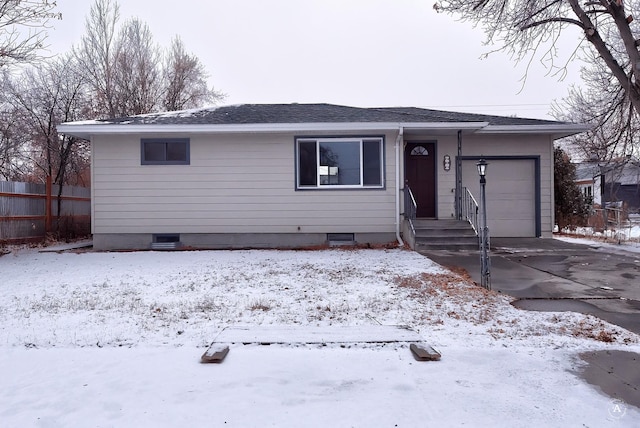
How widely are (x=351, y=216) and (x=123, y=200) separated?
18.7 ft

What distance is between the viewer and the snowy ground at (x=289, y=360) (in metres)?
3.03

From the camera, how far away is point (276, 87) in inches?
1310

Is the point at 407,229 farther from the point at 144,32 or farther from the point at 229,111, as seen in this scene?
the point at 144,32

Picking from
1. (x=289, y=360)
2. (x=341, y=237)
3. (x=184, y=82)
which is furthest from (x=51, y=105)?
(x=289, y=360)

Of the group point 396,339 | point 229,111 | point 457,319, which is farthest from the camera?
point 229,111

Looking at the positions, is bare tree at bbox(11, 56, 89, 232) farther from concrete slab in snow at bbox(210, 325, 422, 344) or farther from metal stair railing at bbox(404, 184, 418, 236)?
concrete slab in snow at bbox(210, 325, 422, 344)

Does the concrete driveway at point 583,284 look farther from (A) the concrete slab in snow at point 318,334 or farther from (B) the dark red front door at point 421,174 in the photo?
(B) the dark red front door at point 421,174

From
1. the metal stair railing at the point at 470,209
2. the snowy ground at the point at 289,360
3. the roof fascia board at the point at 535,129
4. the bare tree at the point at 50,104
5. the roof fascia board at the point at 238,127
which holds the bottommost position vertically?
the snowy ground at the point at 289,360

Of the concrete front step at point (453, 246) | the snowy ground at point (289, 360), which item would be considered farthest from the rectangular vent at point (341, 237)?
the snowy ground at point (289, 360)

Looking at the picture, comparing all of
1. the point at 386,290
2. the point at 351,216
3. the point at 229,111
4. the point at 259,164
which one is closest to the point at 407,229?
the point at 351,216

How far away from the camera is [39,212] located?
13625 millimetres

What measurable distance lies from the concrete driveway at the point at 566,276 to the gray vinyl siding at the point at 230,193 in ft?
8.47

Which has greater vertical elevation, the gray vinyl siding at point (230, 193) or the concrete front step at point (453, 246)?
the gray vinyl siding at point (230, 193)

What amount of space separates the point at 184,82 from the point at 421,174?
1883 cm
